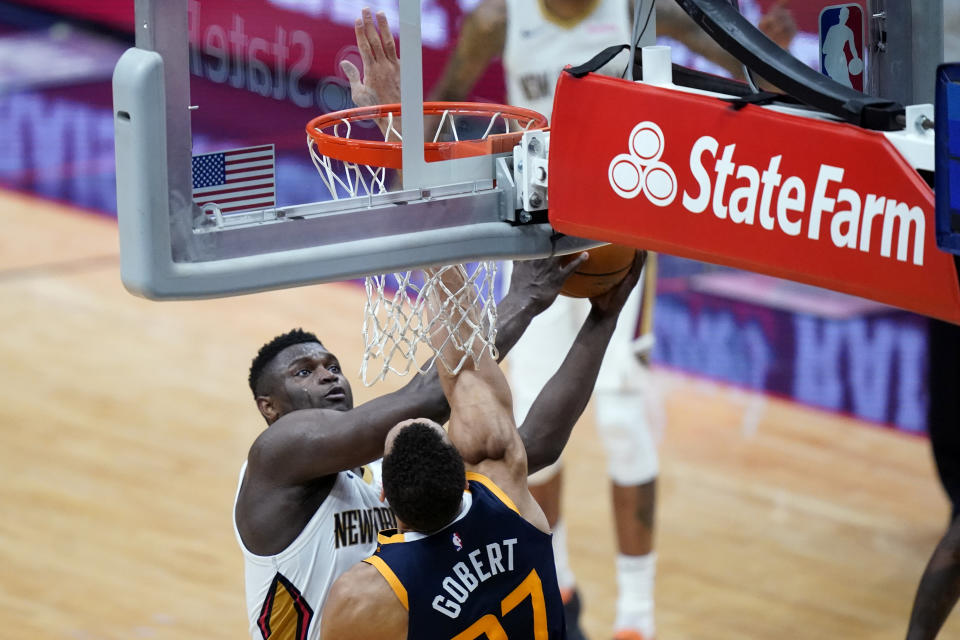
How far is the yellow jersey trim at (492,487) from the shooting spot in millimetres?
3252

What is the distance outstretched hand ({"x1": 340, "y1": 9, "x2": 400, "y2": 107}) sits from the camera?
3057mm

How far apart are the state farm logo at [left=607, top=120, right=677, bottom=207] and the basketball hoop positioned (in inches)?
17.2

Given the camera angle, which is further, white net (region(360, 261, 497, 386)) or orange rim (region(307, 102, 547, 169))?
white net (region(360, 261, 497, 386))

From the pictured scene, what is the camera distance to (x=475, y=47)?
16.1ft

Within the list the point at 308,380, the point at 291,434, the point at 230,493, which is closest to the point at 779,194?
the point at 291,434

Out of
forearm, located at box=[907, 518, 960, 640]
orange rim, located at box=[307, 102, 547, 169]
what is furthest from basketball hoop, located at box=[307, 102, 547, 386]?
forearm, located at box=[907, 518, 960, 640]

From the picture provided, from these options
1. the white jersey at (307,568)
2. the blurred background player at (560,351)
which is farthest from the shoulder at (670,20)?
the blurred background player at (560,351)

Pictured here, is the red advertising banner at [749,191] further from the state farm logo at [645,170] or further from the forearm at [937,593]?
the forearm at [937,593]

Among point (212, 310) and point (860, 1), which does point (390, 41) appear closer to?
point (860, 1)

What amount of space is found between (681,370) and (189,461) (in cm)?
246

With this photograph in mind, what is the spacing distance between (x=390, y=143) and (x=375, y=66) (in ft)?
0.64

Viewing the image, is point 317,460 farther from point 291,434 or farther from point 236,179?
point 236,179

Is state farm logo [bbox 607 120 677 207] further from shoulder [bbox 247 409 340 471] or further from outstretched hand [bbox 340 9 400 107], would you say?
shoulder [bbox 247 409 340 471]

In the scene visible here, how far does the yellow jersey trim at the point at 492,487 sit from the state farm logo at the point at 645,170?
33.1 inches
